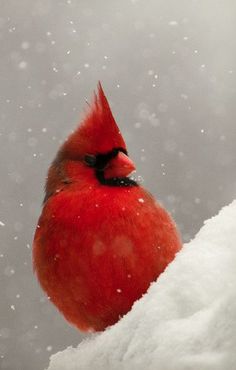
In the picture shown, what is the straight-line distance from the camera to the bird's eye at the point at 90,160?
223 centimetres

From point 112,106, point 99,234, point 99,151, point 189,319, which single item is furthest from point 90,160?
point 112,106

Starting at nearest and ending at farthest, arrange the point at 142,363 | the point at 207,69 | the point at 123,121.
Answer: the point at 142,363 < the point at 123,121 < the point at 207,69

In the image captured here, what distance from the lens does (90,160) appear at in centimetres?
224

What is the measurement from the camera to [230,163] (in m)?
6.99

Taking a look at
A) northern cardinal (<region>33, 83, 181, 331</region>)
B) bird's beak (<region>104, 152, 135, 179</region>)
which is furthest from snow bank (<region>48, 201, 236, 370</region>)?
bird's beak (<region>104, 152, 135, 179</region>)

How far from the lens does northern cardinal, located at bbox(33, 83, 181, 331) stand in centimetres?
189

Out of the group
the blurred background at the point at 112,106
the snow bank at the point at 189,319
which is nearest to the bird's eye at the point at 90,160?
the snow bank at the point at 189,319

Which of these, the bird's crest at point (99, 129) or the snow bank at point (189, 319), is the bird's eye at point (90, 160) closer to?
the bird's crest at point (99, 129)

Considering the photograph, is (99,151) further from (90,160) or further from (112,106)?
(112,106)

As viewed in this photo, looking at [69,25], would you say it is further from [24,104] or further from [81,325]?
[81,325]

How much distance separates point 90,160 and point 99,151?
0.15 feet

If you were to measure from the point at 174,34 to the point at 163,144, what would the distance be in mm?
2663

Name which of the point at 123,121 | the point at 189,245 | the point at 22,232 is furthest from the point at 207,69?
the point at 189,245

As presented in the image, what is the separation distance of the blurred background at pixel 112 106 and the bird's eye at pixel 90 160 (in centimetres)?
382
